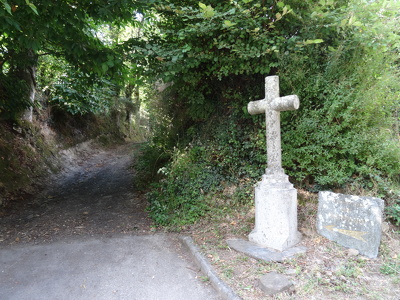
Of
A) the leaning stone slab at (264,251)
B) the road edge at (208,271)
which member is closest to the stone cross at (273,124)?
the leaning stone slab at (264,251)

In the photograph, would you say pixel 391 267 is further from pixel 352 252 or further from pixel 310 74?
pixel 310 74

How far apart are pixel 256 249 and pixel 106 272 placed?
2.21 metres

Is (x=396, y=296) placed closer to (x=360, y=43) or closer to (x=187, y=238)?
(x=187, y=238)

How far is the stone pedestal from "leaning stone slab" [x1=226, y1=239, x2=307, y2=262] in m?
0.09

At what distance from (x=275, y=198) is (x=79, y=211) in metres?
4.73

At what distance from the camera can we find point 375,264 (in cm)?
325

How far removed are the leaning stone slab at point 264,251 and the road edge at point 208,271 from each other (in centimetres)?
58

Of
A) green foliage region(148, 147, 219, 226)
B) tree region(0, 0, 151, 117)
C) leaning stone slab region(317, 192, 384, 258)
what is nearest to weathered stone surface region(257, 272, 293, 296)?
leaning stone slab region(317, 192, 384, 258)

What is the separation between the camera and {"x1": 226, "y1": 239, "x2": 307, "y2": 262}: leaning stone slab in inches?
136

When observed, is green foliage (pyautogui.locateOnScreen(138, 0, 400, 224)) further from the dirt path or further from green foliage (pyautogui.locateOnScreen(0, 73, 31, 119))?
green foliage (pyautogui.locateOnScreen(0, 73, 31, 119))

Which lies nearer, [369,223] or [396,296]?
[396,296]

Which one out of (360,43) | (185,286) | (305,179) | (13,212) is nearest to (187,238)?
(185,286)

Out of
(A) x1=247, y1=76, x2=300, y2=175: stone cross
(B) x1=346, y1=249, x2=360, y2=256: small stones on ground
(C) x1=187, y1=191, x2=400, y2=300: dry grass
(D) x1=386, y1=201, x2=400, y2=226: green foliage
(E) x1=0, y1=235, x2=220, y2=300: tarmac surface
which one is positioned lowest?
(E) x1=0, y1=235, x2=220, y2=300: tarmac surface

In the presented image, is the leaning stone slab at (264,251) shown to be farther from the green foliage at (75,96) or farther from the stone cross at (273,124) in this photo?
the green foliage at (75,96)
